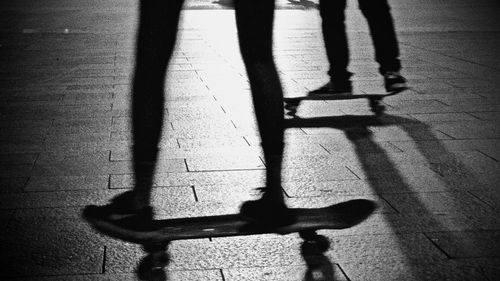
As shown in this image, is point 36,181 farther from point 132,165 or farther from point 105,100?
point 105,100

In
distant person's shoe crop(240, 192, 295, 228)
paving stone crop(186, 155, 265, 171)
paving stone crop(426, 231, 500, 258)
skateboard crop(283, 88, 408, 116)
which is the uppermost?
paving stone crop(426, 231, 500, 258)

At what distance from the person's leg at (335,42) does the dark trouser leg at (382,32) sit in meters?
0.27

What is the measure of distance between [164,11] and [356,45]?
5.91 meters

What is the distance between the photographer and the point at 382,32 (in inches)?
267

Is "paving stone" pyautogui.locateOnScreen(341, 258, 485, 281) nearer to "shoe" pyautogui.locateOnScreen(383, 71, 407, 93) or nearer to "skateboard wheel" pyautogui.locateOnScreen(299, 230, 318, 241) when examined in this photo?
"skateboard wheel" pyautogui.locateOnScreen(299, 230, 318, 241)

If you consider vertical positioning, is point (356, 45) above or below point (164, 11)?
below

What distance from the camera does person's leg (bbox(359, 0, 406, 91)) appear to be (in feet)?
21.2

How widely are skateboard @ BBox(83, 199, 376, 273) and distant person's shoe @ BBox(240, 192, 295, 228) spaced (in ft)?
0.09

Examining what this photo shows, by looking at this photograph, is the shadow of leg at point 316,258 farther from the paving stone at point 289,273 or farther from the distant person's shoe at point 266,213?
the distant person's shoe at point 266,213

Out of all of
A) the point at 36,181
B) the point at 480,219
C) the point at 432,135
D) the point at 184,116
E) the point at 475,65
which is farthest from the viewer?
the point at 475,65

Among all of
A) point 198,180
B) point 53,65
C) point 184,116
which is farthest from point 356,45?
point 198,180

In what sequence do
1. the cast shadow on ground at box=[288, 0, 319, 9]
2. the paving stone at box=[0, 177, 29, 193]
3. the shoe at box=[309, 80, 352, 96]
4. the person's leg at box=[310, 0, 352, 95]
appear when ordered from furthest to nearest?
the cast shadow on ground at box=[288, 0, 319, 9] < the person's leg at box=[310, 0, 352, 95] < the shoe at box=[309, 80, 352, 96] < the paving stone at box=[0, 177, 29, 193]

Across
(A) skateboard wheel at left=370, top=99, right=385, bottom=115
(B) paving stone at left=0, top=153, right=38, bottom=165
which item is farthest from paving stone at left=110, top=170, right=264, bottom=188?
(A) skateboard wheel at left=370, top=99, right=385, bottom=115

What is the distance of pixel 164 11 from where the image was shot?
3920 mm
